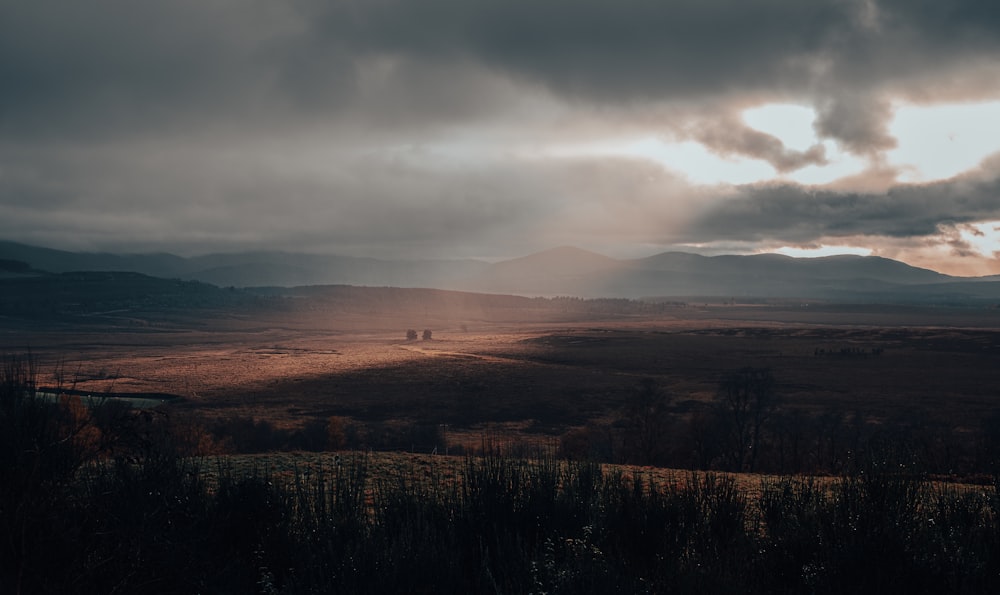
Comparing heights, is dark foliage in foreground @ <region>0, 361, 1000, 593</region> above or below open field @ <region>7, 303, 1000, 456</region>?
above

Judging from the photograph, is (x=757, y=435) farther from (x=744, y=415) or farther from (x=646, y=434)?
(x=646, y=434)

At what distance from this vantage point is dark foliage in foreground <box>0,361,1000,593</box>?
6410 millimetres

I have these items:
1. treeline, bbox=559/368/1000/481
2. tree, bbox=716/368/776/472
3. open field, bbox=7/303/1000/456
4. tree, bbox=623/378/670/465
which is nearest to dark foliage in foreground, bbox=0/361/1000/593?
treeline, bbox=559/368/1000/481

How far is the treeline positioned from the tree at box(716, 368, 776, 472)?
0.11m

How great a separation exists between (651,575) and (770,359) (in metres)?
107

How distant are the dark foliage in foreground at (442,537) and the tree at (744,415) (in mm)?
24150

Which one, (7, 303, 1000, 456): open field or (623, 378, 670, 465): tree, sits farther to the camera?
(7, 303, 1000, 456): open field

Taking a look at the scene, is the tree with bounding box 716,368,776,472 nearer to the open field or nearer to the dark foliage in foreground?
the open field

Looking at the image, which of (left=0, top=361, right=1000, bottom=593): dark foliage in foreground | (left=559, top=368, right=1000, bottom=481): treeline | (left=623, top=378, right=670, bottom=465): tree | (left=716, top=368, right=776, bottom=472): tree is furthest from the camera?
(left=716, top=368, right=776, bottom=472): tree

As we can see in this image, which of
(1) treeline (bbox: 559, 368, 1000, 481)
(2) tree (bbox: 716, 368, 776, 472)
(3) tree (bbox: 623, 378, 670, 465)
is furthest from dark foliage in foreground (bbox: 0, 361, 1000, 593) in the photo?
(3) tree (bbox: 623, 378, 670, 465)

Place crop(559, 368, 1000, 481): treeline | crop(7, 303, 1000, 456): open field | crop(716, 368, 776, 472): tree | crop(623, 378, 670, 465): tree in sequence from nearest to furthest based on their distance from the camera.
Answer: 1. crop(559, 368, 1000, 481): treeline
2. crop(623, 378, 670, 465): tree
3. crop(716, 368, 776, 472): tree
4. crop(7, 303, 1000, 456): open field

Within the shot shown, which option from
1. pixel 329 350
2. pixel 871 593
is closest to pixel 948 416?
pixel 871 593

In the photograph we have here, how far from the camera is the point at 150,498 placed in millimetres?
8297

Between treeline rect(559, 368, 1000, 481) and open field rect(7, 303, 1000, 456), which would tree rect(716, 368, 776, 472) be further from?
open field rect(7, 303, 1000, 456)
